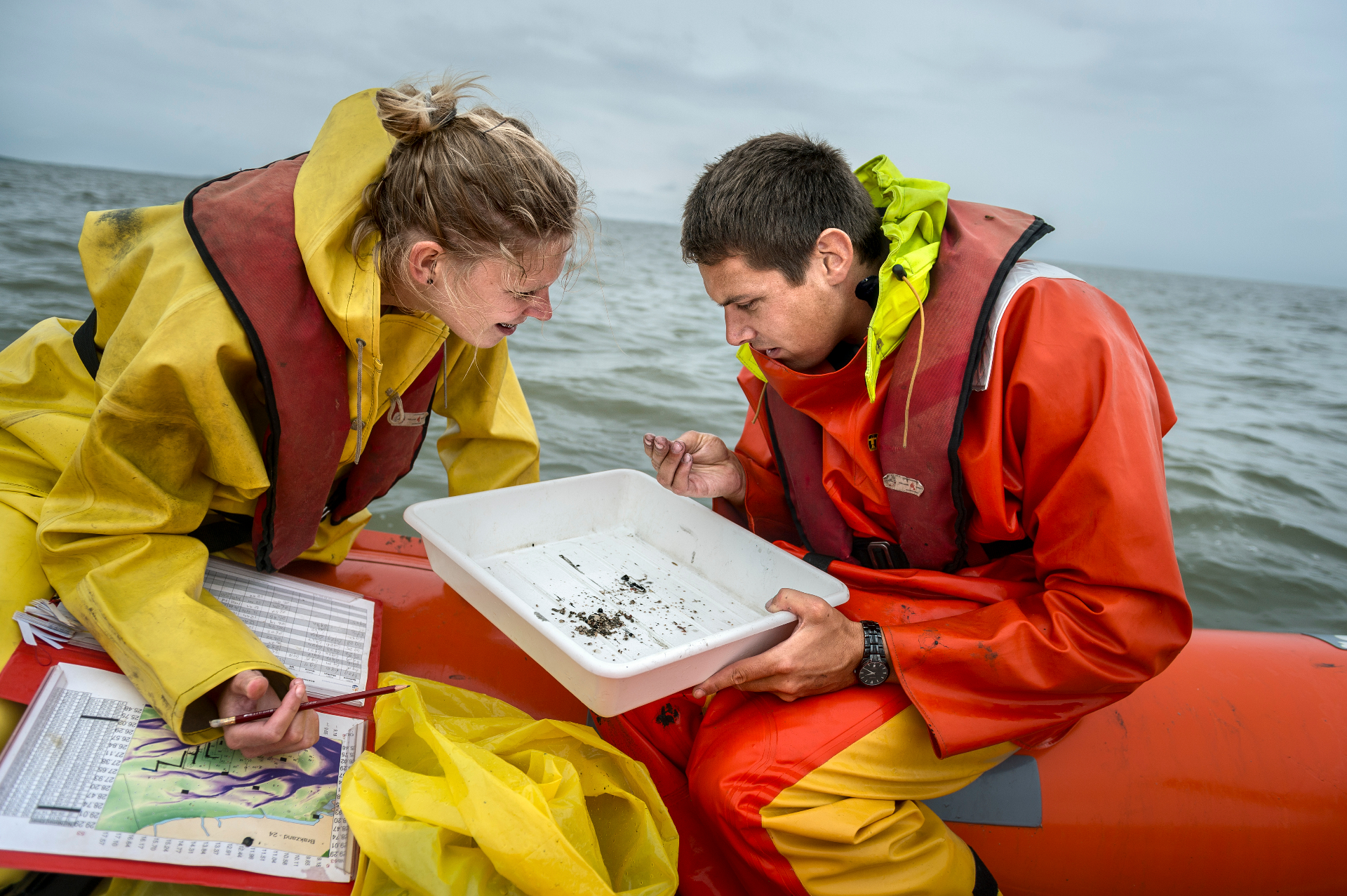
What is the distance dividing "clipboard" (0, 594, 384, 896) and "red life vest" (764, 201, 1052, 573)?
1.30 metres

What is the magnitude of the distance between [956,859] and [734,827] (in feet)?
1.50

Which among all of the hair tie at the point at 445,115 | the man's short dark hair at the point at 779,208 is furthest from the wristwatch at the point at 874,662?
the hair tie at the point at 445,115

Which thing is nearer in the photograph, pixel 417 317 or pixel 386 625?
pixel 417 317

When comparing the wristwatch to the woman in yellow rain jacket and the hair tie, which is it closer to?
the woman in yellow rain jacket

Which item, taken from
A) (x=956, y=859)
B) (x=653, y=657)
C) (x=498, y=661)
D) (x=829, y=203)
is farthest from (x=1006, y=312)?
(x=498, y=661)

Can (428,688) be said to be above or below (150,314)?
below

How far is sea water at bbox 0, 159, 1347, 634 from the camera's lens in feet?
16.2

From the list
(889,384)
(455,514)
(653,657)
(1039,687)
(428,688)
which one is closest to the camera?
(653,657)

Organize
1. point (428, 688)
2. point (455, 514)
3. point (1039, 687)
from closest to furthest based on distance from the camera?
point (1039, 687) → point (428, 688) → point (455, 514)

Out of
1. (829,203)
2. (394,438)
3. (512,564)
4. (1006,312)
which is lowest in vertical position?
(512,564)

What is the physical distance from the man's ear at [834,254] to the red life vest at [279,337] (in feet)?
3.64

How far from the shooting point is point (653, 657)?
1444 mm

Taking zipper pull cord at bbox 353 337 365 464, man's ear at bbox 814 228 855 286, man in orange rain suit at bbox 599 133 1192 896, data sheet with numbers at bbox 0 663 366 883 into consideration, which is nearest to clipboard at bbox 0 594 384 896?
data sheet with numbers at bbox 0 663 366 883

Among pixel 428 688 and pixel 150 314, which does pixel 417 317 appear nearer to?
pixel 150 314
